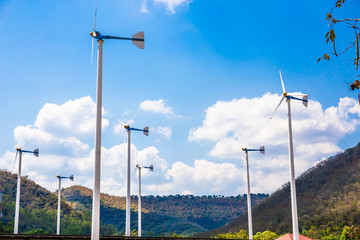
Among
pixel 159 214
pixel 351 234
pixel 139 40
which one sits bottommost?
pixel 351 234

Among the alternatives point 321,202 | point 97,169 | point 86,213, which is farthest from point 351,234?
point 86,213

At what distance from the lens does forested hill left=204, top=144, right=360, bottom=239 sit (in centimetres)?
9669

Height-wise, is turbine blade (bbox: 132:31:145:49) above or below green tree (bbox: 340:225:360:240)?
above

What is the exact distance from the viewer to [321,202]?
4493 inches

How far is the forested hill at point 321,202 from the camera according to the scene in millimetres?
96688

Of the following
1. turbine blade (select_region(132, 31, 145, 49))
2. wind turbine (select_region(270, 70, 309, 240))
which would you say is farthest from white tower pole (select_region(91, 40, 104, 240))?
wind turbine (select_region(270, 70, 309, 240))

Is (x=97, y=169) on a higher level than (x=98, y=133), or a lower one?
lower

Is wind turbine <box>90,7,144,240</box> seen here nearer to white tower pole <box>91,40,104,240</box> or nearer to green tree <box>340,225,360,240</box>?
white tower pole <box>91,40,104,240</box>

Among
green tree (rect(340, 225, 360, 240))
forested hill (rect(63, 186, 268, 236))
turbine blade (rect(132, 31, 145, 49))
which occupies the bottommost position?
green tree (rect(340, 225, 360, 240))

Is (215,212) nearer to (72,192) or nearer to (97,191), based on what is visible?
(72,192)

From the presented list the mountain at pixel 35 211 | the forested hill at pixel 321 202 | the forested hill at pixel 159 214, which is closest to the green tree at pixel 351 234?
the forested hill at pixel 321 202

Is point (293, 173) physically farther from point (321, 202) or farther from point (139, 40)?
point (321, 202)

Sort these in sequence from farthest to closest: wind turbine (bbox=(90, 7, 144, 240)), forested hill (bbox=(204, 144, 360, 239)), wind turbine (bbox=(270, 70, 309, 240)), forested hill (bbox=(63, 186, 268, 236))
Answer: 1. forested hill (bbox=(63, 186, 268, 236))
2. forested hill (bbox=(204, 144, 360, 239))
3. wind turbine (bbox=(270, 70, 309, 240))
4. wind turbine (bbox=(90, 7, 144, 240))

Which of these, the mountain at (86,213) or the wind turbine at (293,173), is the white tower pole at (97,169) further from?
the mountain at (86,213)
